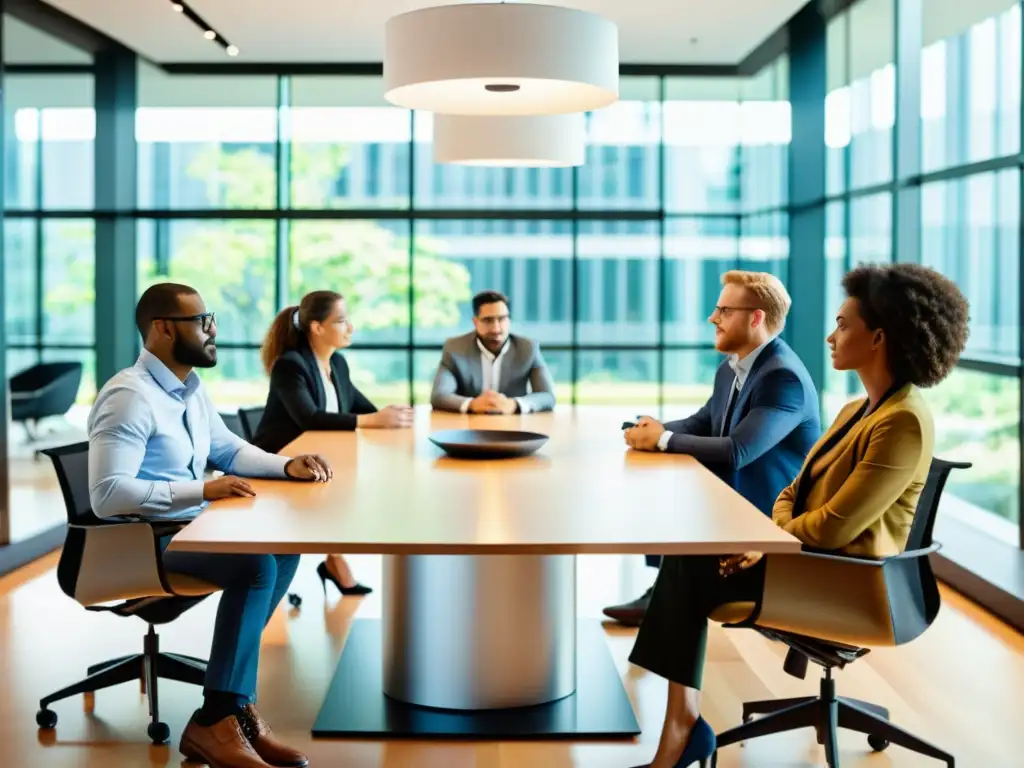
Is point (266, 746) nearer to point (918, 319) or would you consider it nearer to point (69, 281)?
point (918, 319)

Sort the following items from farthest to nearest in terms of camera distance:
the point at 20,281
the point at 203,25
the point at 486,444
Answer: the point at 203,25 < the point at 20,281 < the point at 486,444

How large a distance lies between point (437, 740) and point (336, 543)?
1332 mm

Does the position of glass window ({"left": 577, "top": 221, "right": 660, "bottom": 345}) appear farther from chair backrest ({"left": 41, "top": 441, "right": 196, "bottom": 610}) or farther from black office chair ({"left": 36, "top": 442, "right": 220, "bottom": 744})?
chair backrest ({"left": 41, "top": 441, "right": 196, "bottom": 610})

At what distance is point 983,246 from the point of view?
5.77m

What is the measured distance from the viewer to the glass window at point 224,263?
9.08 meters

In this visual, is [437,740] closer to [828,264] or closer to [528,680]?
[528,680]

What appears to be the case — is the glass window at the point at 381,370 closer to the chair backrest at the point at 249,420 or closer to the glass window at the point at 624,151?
the glass window at the point at 624,151

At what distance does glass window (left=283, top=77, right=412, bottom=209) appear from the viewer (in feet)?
29.6

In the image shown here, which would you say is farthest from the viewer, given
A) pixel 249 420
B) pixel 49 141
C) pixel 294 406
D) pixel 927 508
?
pixel 49 141

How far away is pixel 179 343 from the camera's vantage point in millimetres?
3471

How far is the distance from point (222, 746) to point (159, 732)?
1.46 feet

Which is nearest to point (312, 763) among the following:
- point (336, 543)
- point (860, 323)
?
point (336, 543)

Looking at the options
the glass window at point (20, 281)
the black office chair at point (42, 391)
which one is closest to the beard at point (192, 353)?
the glass window at point (20, 281)

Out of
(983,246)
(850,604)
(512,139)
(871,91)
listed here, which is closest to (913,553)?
(850,604)
